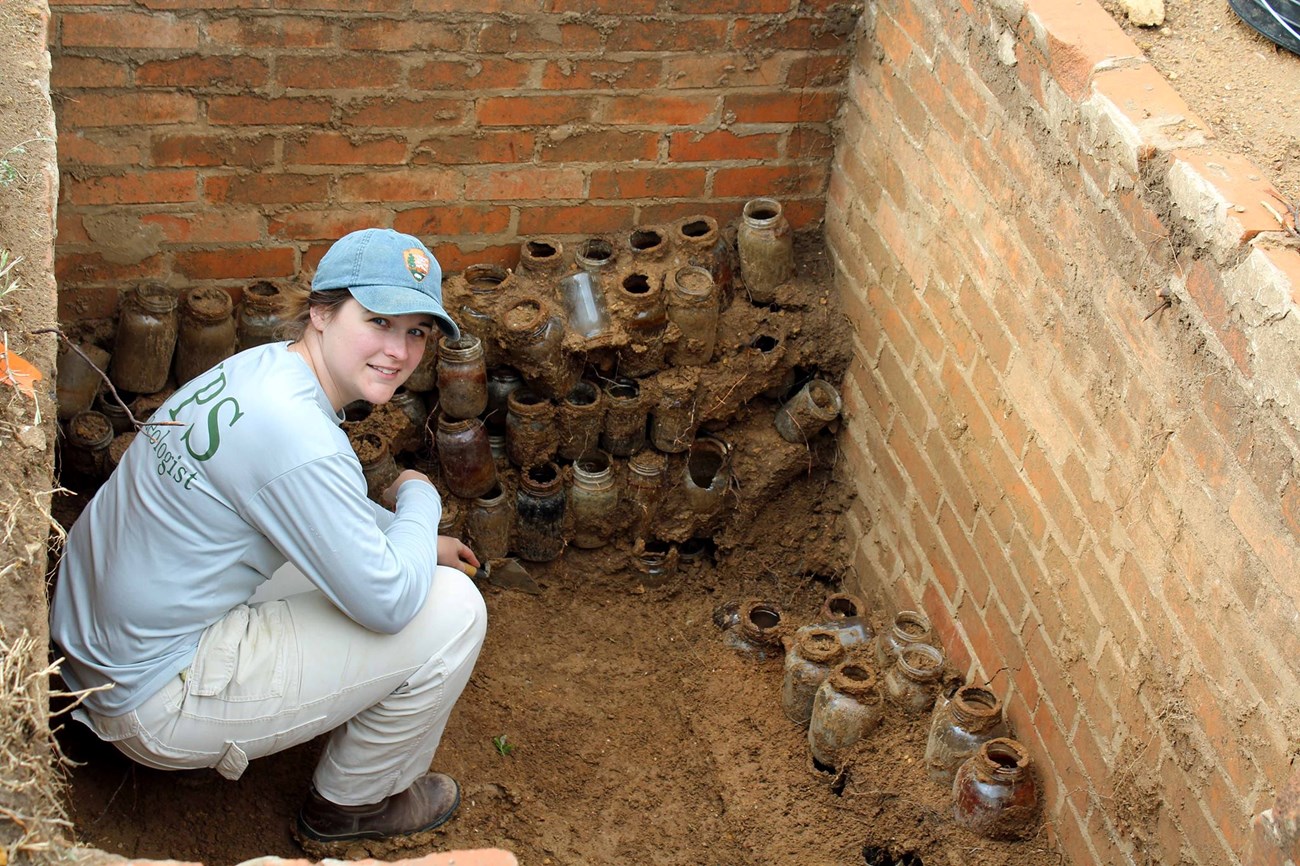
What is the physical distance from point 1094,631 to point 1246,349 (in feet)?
2.68

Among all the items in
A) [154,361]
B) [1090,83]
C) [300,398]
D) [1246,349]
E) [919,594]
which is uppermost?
[1090,83]

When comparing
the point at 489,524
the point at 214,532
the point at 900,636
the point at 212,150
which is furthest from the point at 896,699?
the point at 212,150

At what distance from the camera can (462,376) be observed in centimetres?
394

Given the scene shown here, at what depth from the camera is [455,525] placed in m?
4.07

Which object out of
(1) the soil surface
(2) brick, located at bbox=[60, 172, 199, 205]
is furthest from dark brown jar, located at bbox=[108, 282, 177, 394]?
(1) the soil surface

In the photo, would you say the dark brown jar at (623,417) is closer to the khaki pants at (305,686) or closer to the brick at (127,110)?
the khaki pants at (305,686)

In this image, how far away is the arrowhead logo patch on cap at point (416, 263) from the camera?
267 cm

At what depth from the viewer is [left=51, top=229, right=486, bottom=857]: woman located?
2518 mm

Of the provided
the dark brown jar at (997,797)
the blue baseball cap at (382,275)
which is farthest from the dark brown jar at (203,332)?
the dark brown jar at (997,797)

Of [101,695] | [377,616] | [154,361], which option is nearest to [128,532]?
[101,695]

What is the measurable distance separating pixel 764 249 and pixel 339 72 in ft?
4.54

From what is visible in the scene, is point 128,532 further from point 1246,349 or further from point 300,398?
point 1246,349

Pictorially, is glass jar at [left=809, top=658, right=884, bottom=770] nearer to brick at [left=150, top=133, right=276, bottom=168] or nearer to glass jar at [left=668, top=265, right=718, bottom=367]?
glass jar at [left=668, top=265, right=718, bottom=367]

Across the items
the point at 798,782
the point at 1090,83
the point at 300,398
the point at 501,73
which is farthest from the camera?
the point at 501,73
